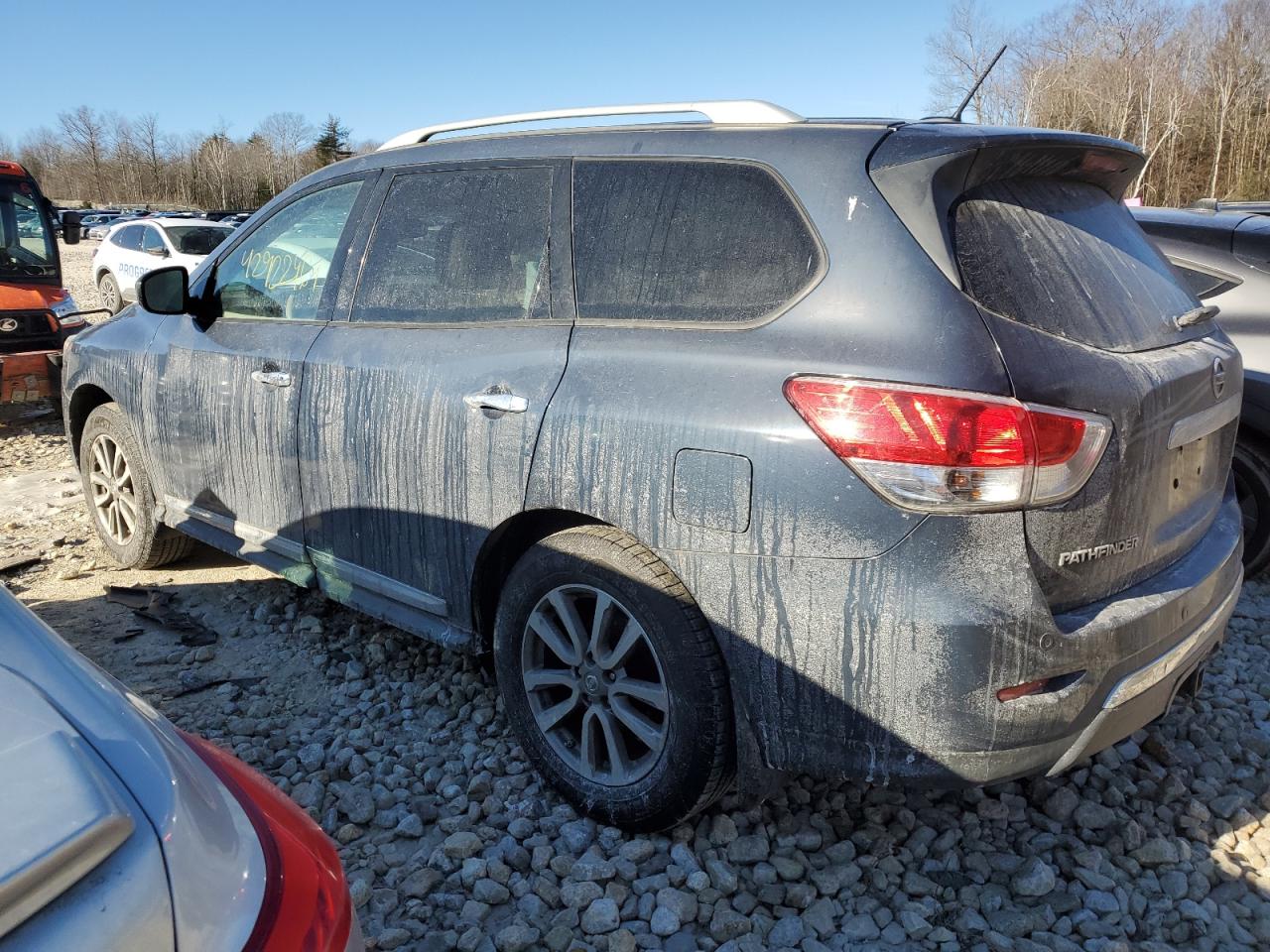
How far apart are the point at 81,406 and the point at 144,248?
50.7 ft

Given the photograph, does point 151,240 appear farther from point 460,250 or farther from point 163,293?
point 460,250

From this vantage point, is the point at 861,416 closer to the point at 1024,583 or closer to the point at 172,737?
the point at 1024,583

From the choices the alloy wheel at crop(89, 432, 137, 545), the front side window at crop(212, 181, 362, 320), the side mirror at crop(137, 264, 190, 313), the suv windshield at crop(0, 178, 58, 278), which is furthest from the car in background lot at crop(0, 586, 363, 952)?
the suv windshield at crop(0, 178, 58, 278)

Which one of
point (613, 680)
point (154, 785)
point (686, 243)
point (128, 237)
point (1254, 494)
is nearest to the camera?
point (154, 785)

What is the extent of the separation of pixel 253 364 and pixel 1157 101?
55.2 meters

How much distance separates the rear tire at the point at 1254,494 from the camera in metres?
4.59

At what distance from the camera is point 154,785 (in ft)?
4.26

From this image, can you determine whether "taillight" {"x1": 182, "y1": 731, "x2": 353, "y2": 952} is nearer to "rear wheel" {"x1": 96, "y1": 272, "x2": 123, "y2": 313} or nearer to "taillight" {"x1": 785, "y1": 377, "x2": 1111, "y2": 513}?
"taillight" {"x1": 785, "y1": 377, "x2": 1111, "y2": 513}

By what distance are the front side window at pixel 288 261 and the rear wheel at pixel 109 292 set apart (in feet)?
55.5

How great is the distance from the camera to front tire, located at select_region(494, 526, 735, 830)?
249 cm

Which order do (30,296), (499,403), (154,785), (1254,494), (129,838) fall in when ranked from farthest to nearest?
(30,296)
(1254,494)
(499,403)
(154,785)
(129,838)

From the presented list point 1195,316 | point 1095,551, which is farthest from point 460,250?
point 1195,316

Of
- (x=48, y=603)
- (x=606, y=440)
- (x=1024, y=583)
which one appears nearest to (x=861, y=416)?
(x=1024, y=583)

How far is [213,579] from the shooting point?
4.89m
